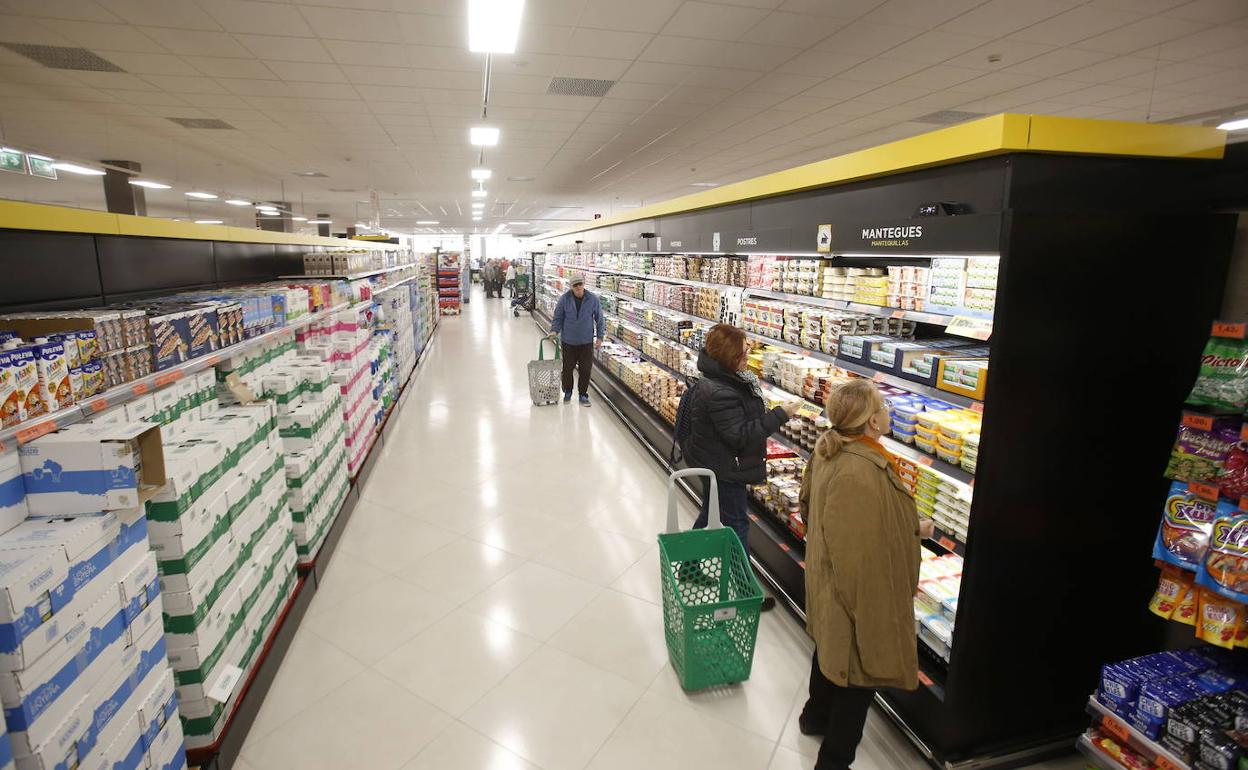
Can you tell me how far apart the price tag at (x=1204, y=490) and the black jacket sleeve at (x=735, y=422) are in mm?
1630

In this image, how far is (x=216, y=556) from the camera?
2.54m

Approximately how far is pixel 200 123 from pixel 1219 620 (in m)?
11.4

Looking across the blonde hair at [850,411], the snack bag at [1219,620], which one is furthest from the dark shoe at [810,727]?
the snack bag at [1219,620]

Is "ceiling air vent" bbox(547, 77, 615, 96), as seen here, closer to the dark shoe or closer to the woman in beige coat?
the woman in beige coat

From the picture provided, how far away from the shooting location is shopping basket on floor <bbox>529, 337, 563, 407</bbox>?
834 cm

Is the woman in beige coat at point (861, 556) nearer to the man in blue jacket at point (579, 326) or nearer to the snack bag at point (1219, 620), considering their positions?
the snack bag at point (1219, 620)

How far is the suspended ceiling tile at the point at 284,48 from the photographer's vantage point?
5.43 m

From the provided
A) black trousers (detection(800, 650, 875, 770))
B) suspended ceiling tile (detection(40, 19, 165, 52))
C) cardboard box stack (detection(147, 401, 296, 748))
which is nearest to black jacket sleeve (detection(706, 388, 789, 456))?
black trousers (detection(800, 650, 875, 770))

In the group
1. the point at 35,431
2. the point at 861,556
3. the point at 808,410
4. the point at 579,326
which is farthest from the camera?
the point at 579,326

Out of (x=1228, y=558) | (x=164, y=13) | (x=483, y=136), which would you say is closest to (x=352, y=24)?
(x=164, y=13)

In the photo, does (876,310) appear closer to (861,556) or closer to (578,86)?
(861,556)

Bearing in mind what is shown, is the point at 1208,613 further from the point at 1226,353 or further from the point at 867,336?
the point at 867,336

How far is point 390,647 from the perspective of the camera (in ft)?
10.8

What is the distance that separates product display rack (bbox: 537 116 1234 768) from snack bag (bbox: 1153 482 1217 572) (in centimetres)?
29
